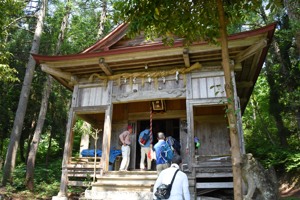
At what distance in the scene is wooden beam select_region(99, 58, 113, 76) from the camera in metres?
8.32

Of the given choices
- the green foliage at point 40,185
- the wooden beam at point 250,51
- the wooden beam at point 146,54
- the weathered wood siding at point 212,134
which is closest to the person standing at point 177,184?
the wooden beam at point 146,54

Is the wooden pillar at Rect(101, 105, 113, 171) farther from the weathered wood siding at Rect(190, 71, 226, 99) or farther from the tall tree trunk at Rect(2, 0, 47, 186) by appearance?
the tall tree trunk at Rect(2, 0, 47, 186)

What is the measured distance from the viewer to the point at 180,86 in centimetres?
827

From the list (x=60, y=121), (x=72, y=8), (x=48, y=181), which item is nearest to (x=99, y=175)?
(x=48, y=181)

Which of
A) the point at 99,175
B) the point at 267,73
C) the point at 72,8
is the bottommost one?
the point at 99,175

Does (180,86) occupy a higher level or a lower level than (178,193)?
higher

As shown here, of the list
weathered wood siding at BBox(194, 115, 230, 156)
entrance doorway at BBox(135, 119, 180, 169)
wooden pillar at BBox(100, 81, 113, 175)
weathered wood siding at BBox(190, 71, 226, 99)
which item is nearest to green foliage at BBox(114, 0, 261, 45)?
weathered wood siding at BBox(190, 71, 226, 99)

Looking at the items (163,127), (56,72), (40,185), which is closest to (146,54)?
(56,72)

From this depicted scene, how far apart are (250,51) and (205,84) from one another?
1.62m

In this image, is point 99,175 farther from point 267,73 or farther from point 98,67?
point 267,73

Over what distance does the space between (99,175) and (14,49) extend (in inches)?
506

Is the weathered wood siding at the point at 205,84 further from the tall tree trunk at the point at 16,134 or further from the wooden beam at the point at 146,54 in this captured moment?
the tall tree trunk at the point at 16,134

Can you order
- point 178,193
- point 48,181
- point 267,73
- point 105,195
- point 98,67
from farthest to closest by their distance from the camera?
point 267,73, point 48,181, point 98,67, point 105,195, point 178,193

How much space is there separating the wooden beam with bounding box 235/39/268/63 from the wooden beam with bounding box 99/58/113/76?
4188 mm
